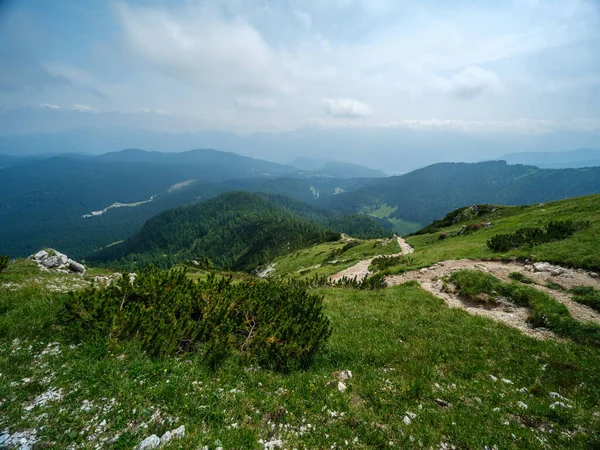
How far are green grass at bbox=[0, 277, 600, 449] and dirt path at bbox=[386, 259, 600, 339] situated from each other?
10.8 ft

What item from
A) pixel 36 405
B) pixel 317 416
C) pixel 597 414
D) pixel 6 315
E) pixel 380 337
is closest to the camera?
pixel 36 405

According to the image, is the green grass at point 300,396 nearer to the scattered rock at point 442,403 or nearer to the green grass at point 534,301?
the scattered rock at point 442,403

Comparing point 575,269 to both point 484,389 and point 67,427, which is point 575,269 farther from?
point 67,427

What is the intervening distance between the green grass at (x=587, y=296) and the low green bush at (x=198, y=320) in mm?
14858

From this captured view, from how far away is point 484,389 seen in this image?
28.3ft

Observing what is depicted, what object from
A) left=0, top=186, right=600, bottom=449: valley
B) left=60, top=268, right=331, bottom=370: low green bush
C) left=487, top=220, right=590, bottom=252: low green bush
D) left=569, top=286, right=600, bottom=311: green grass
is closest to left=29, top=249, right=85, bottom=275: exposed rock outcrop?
left=0, top=186, right=600, bottom=449: valley

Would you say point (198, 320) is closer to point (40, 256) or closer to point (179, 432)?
point (179, 432)

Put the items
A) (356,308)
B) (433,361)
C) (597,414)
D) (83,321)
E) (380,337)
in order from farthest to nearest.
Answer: (356,308) < (380,337) < (433,361) < (83,321) < (597,414)

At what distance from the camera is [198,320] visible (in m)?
10.3

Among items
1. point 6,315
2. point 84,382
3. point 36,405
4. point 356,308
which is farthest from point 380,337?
point 6,315

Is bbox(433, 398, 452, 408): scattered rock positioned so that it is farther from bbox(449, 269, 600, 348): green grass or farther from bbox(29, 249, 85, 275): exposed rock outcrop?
bbox(29, 249, 85, 275): exposed rock outcrop

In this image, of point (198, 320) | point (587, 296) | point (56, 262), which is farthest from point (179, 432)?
point (56, 262)

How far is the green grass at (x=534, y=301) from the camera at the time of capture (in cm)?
1195

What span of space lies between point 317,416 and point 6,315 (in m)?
10.5
